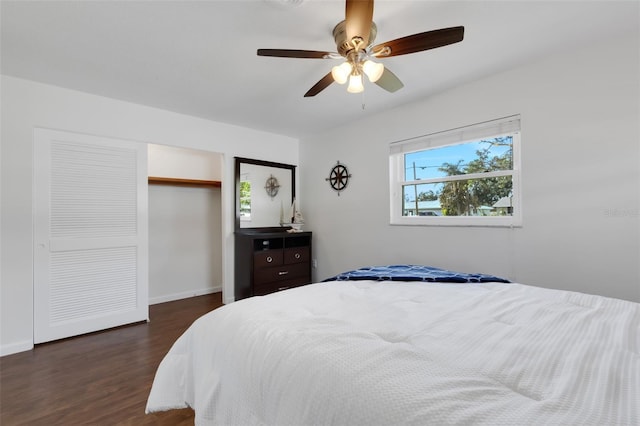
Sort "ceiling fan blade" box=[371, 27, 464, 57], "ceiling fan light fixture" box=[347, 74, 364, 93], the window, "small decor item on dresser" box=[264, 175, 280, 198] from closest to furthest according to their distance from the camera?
"ceiling fan blade" box=[371, 27, 464, 57] < "ceiling fan light fixture" box=[347, 74, 364, 93] < the window < "small decor item on dresser" box=[264, 175, 280, 198]

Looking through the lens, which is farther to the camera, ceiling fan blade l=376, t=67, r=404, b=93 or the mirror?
the mirror

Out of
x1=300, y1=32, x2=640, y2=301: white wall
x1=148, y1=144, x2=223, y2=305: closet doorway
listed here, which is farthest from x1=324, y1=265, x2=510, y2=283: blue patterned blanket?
x1=148, y1=144, x2=223, y2=305: closet doorway

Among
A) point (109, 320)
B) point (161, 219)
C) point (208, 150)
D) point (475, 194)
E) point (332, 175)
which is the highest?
point (208, 150)

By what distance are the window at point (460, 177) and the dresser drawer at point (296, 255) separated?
1318mm

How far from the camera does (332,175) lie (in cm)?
384

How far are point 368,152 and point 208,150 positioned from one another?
1.96m

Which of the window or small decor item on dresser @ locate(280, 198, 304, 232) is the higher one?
the window

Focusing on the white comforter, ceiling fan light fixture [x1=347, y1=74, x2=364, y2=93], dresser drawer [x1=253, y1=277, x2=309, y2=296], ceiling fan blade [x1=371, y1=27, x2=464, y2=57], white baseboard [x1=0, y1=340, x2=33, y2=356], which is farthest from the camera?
dresser drawer [x1=253, y1=277, x2=309, y2=296]

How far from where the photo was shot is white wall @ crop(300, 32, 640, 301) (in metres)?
1.90

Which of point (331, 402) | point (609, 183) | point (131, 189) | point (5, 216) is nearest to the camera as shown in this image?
point (331, 402)

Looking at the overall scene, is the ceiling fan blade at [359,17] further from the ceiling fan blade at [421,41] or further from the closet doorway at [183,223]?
the closet doorway at [183,223]

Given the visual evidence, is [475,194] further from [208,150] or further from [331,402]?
[208,150]

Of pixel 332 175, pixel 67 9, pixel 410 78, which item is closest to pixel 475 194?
pixel 410 78

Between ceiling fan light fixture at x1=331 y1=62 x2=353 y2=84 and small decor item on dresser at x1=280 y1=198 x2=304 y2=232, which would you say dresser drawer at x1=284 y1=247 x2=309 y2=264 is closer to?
small decor item on dresser at x1=280 y1=198 x2=304 y2=232
